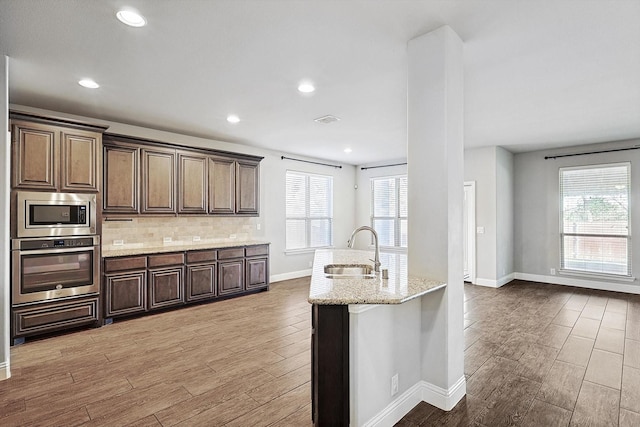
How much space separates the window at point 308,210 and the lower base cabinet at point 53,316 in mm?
3708

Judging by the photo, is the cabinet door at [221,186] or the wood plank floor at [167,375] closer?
the wood plank floor at [167,375]

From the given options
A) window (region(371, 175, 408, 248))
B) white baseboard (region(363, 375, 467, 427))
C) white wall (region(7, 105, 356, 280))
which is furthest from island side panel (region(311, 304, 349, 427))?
window (region(371, 175, 408, 248))

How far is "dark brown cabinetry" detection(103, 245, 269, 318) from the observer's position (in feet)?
13.5

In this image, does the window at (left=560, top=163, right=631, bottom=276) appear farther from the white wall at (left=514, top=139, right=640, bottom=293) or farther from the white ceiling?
the white ceiling

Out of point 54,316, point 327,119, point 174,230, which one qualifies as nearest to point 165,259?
point 174,230

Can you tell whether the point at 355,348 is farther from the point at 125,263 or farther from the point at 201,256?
the point at 201,256

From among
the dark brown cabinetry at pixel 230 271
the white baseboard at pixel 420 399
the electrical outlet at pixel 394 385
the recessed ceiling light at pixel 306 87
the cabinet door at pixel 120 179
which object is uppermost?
the recessed ceiling light at pixel 306 87

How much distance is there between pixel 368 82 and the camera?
3262 mm

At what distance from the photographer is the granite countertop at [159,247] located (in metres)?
4.26

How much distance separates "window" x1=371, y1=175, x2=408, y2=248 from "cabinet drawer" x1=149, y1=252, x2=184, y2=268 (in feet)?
16.1

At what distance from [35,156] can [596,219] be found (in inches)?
333

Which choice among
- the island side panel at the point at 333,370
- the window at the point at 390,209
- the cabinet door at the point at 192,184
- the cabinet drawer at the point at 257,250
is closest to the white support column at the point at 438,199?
the island side panel at the point at 333,370

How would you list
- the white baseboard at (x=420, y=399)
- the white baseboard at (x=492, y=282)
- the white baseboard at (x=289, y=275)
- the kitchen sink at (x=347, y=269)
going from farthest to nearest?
the white baseboard at (x=289, y=275) → the white baseboard at (x=492, y=282) → the kitchen sink at (x=347, y=269) → the white baseboard at (x=420, y=399)

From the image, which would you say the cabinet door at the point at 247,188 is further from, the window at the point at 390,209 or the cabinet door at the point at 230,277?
the window at the point at 390,209
